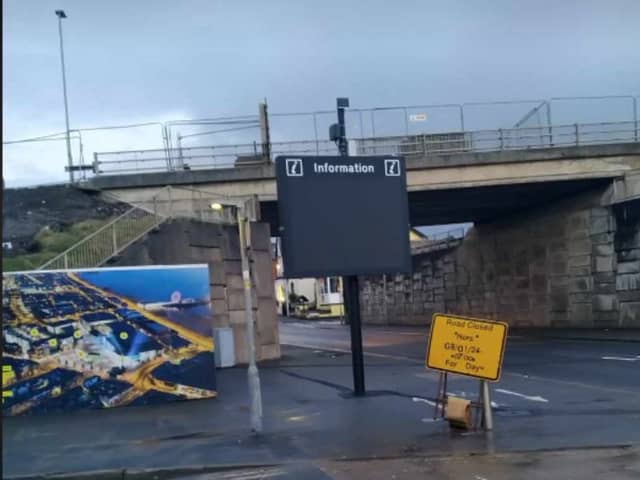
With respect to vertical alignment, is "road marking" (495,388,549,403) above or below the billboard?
below

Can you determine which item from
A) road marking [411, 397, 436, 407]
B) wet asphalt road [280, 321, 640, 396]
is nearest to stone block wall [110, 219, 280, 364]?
wet asphalt road [280, 321, 640, 396]

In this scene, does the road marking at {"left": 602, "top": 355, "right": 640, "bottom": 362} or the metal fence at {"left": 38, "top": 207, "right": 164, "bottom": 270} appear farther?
the road marking at {"left": 602, "top": 355, "right": 640, "bottom": 362}

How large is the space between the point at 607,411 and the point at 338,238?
582cm

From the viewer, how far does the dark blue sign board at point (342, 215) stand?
14406 millimetres

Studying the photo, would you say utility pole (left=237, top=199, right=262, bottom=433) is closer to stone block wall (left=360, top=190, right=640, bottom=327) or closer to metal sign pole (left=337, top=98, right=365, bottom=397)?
metal sign pole (left=337, top=98, right=365, bottom=397)

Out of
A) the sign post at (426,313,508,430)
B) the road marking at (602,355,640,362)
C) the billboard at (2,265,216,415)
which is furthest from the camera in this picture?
the road marking at (602,355,640,362)

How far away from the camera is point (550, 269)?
34.0 m

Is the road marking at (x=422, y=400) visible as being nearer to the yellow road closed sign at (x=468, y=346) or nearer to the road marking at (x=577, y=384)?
the yellow road closed sign at (x=468, y=346)

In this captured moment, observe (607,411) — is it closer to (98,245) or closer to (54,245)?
(98,245)

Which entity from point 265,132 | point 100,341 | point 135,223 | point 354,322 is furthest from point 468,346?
point 265,132

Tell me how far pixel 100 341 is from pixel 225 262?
9.61 m

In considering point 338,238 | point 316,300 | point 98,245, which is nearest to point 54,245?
point 98,245

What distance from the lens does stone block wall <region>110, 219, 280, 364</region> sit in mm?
20359

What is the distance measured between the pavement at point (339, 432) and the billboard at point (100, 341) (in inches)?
18.7
